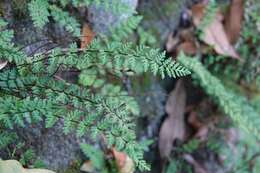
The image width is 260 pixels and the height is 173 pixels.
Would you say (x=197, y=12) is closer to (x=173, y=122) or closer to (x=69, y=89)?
(x=173, y=122)

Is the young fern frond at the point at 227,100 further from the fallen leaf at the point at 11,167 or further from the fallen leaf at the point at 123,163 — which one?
the fallen leaf at the point at 11,167

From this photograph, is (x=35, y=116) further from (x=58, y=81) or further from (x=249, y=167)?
(x=249, y=167)

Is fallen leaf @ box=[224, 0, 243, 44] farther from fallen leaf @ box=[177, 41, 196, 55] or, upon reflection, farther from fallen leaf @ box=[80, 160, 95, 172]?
fallen leaf @ box=[80, 160, 95, 172]

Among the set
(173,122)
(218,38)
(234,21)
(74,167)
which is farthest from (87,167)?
(234,21)

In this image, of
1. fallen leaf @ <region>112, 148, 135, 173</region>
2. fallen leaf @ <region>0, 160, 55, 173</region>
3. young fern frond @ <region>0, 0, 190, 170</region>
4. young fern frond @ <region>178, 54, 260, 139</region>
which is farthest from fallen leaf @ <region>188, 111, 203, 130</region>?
fallen leaf @ <region>0, 160, 55, 173</region>

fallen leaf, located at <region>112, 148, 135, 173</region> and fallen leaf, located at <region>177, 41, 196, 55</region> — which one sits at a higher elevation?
fallen leaf, located at <region>177, 41, 196, 55</region>

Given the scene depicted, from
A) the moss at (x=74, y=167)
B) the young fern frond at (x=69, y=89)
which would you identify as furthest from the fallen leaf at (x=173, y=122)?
the young fern frond at (x=69, y=89)
